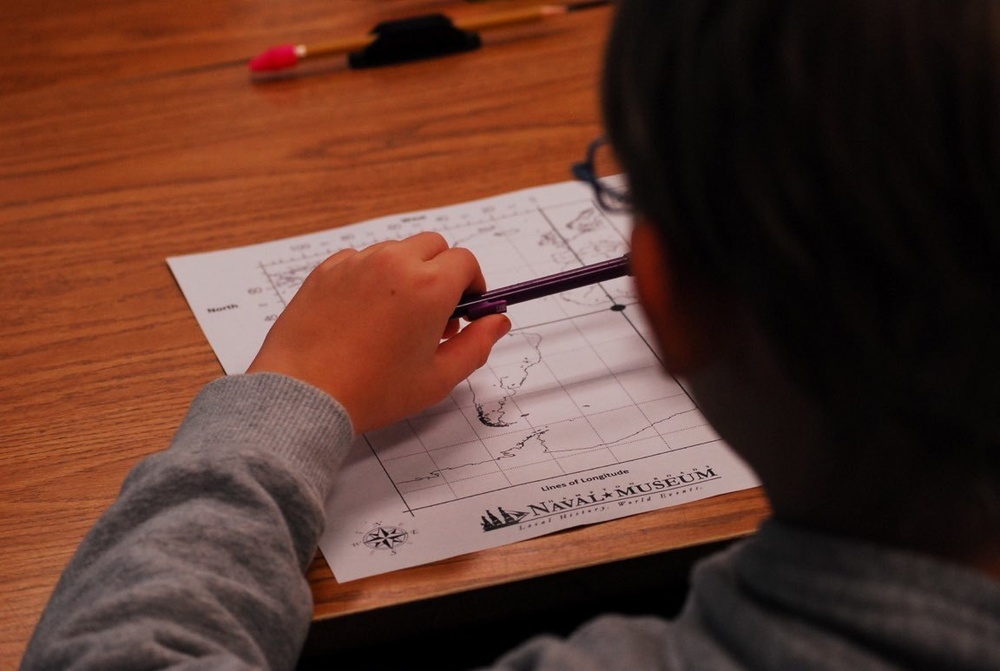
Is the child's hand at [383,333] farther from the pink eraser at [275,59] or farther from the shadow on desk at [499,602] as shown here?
the pink eraser at [275,59]

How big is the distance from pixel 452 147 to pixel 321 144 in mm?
114

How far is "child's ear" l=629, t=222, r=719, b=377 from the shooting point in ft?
1.59

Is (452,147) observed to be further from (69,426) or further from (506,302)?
(69,426)

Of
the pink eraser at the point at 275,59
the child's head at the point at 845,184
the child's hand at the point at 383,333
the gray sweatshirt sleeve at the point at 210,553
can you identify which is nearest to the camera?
the child's head at the point at 845,184

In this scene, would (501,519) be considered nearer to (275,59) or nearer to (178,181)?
(178,181)

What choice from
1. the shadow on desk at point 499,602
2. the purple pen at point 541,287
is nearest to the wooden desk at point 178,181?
the shadow on desk at point 499,602

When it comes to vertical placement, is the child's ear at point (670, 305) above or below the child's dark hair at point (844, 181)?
below

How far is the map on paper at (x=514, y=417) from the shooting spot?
661 mm

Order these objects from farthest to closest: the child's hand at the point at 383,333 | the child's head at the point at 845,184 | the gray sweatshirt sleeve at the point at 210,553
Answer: the child's hand at the point at 383,333 < the gray sweatshirt sleeve at the point at 210,553 < the child's head at the point at 845,184

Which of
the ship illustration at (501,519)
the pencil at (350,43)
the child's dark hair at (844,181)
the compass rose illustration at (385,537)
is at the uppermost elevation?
the child's dark hair at (844,181)

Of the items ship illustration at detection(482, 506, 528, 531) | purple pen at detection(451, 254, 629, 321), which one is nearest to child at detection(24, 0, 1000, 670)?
ship illustration at detection(482, 506, 528, 531)

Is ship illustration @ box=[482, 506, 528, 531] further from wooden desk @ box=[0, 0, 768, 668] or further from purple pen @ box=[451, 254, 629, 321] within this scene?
purple pen @ box=[451, 254, 629, 321]

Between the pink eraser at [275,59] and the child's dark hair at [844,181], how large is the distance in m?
0.71

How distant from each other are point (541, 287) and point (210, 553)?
0.29 m
